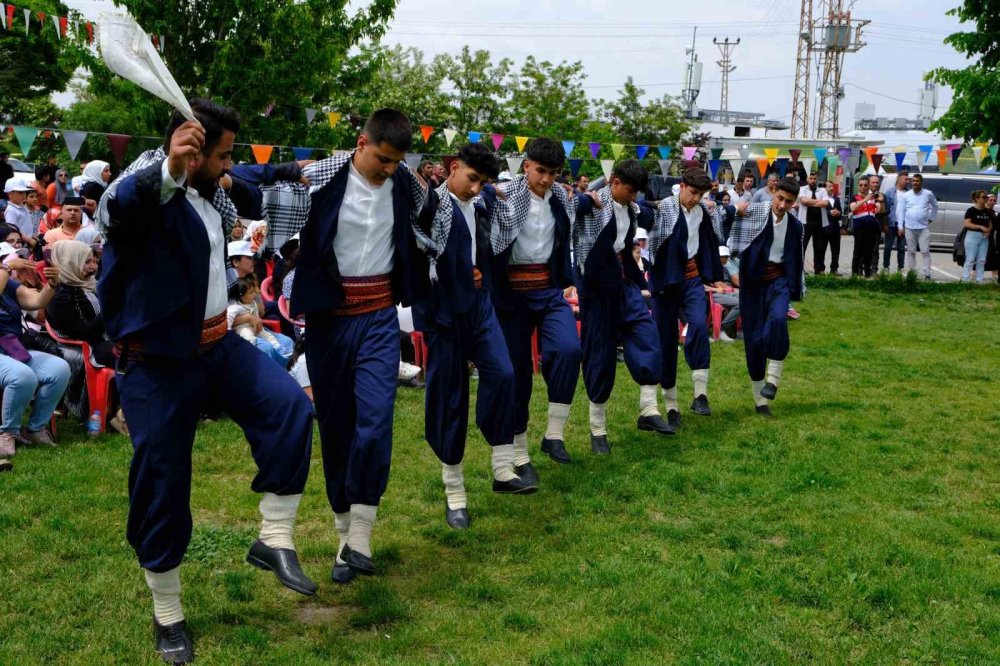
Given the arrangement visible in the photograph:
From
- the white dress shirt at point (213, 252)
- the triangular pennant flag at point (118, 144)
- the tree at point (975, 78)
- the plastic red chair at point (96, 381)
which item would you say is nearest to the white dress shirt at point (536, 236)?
the white dress shirt at point (213, 252)

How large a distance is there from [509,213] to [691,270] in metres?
2.46

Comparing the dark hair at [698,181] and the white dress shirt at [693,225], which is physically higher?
the dark hair at [698,181]

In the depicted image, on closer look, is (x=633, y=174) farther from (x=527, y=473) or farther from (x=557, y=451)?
(x=527, y=473)

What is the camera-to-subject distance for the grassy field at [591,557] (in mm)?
4180

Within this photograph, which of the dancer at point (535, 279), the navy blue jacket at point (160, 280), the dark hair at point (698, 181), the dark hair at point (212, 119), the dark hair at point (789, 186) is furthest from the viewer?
the dark hair at point (789, 186)

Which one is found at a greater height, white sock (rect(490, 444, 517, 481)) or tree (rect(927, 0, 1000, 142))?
tree (rect(927, 0, 1000, 142))

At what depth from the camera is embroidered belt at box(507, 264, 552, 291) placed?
660 centimetres

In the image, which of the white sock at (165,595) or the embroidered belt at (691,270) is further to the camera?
the embroidered belt at (691,270)

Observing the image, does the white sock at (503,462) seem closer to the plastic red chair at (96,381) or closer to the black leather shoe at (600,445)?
the black leather shoe at (600,445)

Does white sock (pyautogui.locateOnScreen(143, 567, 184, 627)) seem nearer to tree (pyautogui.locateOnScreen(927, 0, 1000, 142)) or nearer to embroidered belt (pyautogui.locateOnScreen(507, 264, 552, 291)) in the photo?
embroidered belt (pyautogui.locateOnScreen(507, 264, 552, 291))

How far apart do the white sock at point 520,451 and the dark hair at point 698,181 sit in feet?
8.68

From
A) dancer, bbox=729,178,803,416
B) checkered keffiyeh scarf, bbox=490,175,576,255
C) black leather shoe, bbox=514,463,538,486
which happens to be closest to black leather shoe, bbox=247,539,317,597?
black leather shoe, bbox=514,463,538,486

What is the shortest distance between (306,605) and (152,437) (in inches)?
44.8

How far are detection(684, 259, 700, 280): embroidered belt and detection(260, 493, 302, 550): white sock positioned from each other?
15.6ft
